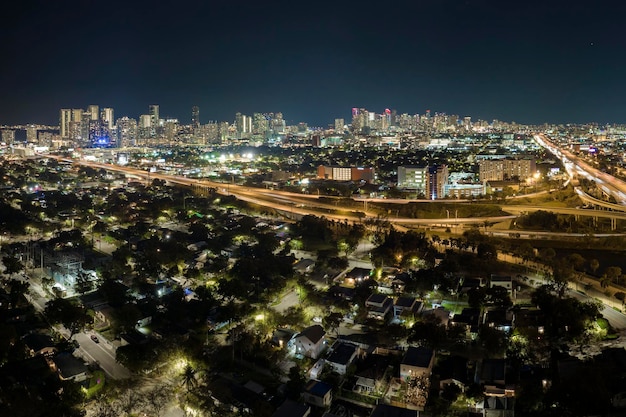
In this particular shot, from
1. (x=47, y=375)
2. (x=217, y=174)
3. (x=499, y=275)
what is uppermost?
(x=217, y=174)

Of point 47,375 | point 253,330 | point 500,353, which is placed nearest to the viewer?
point 47,375

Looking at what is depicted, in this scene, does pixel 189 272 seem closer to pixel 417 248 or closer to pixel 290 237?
pixel 290 237

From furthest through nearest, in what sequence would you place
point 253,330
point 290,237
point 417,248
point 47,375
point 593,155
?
point 593,155 → point 290,237 → point 417,248 → point 253,330 → point 47,375

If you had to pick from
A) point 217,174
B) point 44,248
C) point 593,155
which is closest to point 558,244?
point 44,248

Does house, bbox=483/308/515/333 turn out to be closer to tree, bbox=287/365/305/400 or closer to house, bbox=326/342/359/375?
house, bbox=326/342/359/375

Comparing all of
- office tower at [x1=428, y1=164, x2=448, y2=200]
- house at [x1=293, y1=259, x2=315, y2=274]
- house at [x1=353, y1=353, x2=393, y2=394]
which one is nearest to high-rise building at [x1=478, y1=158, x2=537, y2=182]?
office tower at [x1=428, y1=164, x2=448, y2=200]

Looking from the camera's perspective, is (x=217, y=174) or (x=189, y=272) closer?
(x=189, y=272)

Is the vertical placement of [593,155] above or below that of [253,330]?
above
